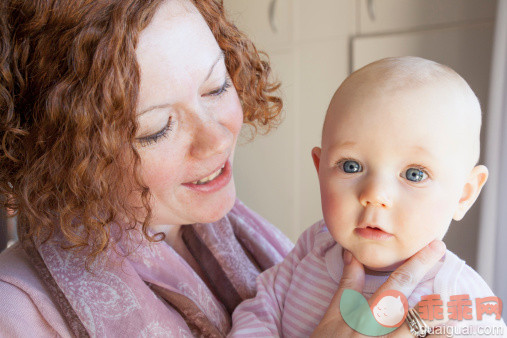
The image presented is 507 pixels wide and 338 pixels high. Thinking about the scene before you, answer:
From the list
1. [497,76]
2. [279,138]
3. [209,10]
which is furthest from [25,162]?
[279,138]

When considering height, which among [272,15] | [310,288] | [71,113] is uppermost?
[71,113]

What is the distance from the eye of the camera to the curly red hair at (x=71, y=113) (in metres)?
0.85

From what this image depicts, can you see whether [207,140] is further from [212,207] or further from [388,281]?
[388,281]

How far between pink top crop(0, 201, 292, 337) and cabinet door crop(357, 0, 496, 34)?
174 centimetres

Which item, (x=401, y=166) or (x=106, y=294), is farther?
(x=106, y=294)

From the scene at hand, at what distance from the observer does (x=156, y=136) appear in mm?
929

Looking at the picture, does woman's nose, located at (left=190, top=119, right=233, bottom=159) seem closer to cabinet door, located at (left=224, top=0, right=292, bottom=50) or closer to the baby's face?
the baby's face

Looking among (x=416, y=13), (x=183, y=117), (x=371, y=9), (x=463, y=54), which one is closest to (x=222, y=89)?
(x=183, y=117)

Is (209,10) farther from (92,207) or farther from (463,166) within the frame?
(463,166)

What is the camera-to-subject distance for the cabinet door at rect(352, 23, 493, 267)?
7.16ft

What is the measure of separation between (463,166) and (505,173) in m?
1.39

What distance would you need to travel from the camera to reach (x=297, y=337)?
2.99 feet

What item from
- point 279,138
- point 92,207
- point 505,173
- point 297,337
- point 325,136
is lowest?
point 279,138

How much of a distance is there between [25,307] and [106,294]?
0.44ft
